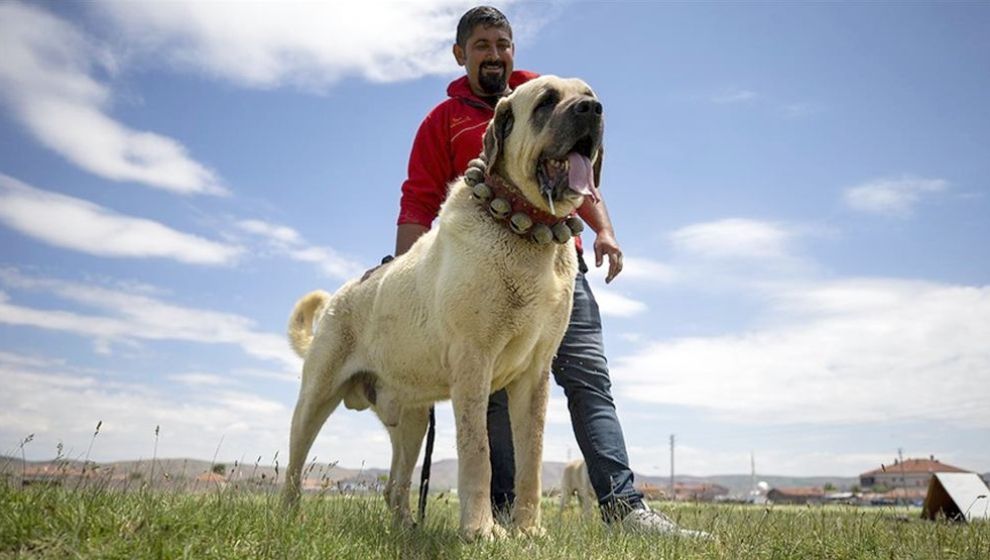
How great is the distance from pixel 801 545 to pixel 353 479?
3181 millimetres

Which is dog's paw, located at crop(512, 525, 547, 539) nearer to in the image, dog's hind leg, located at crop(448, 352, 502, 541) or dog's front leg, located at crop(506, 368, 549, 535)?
dog's front leg, located at crop(506, 368, 549, 535)

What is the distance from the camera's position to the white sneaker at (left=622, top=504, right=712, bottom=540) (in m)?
4.62

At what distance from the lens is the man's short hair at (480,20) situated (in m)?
5.77

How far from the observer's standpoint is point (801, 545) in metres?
4.41

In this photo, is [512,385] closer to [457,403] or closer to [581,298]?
[457,403]

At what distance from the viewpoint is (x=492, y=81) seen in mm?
5781

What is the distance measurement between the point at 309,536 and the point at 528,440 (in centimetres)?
148

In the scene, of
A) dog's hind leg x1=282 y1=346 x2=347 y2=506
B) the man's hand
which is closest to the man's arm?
the man's hand

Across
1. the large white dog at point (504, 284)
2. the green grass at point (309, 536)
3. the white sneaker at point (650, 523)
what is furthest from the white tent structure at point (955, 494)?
the large white dog at point (504, 284)

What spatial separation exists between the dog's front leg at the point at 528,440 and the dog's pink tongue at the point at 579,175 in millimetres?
1188

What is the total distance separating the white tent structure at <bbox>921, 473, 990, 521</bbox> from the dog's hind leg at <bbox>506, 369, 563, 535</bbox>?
835 centimetres

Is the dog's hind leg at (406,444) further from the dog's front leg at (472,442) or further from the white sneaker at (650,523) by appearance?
the white sneaker at (650,523)

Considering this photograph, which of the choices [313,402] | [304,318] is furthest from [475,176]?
[304,318]

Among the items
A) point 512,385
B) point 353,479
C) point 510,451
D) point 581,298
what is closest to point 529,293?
point 512,385
